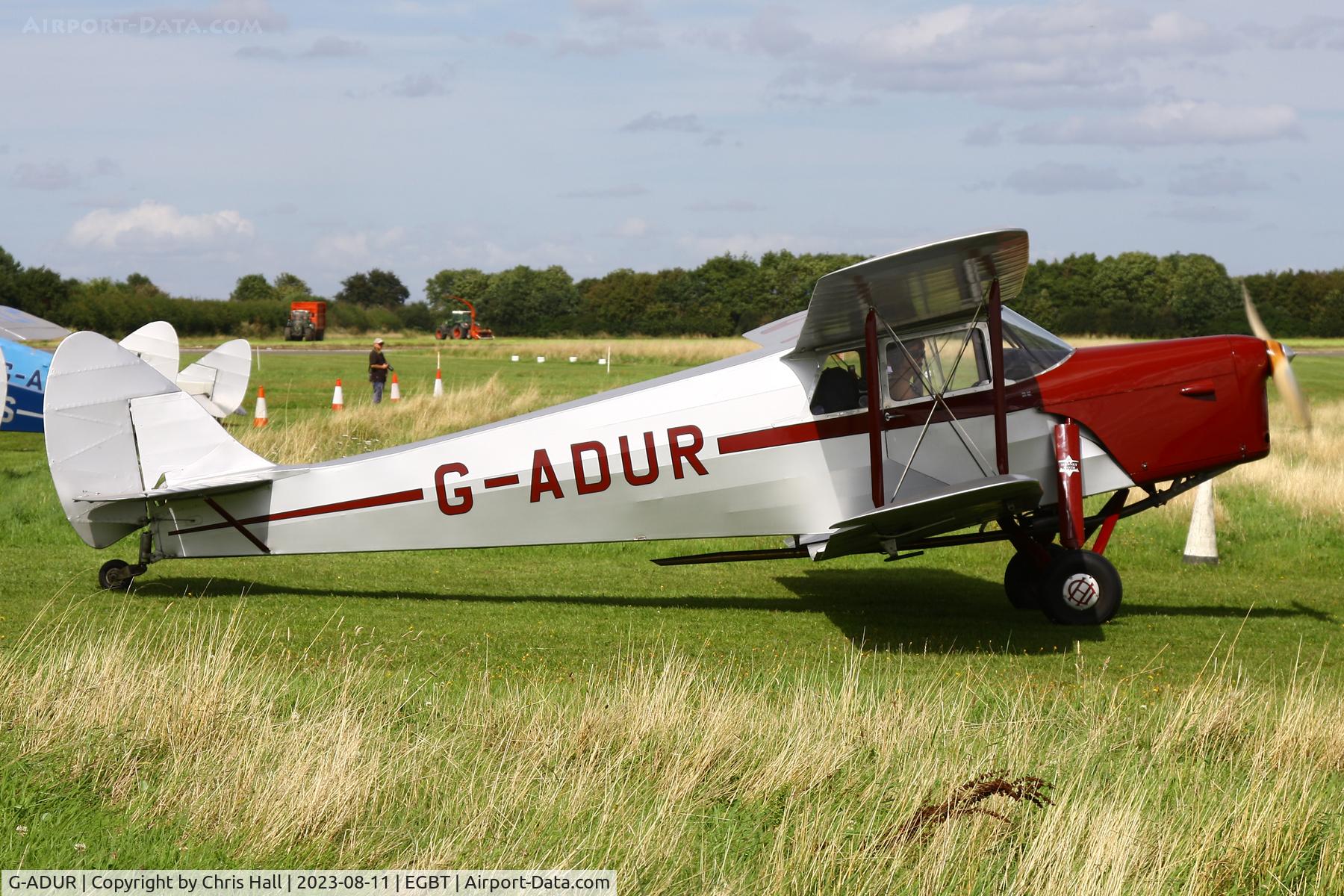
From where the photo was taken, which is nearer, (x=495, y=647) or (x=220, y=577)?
(x=495, y=647)

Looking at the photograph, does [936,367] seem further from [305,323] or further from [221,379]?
[305,323]

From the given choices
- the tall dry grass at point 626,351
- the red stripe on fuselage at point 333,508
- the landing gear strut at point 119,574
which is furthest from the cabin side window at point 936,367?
the tall dry grass at point 626,351

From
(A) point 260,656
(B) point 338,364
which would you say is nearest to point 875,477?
(A) point 260,656

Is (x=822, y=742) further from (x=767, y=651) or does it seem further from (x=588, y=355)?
(x=588, y=355)

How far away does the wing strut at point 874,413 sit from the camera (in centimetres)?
794

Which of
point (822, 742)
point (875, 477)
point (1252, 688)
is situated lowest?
point (1252, 688)

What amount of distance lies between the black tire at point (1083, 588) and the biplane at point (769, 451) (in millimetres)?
12

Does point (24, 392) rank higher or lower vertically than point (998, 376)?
higher

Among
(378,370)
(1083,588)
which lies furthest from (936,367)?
(378,370)

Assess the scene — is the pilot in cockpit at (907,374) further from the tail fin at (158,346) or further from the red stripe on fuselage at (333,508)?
the tail fin at (158,346)

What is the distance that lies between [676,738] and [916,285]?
12.1 ft

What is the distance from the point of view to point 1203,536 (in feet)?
36.7

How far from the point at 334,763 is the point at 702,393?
4.48 meters

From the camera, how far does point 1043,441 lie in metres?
8.34
